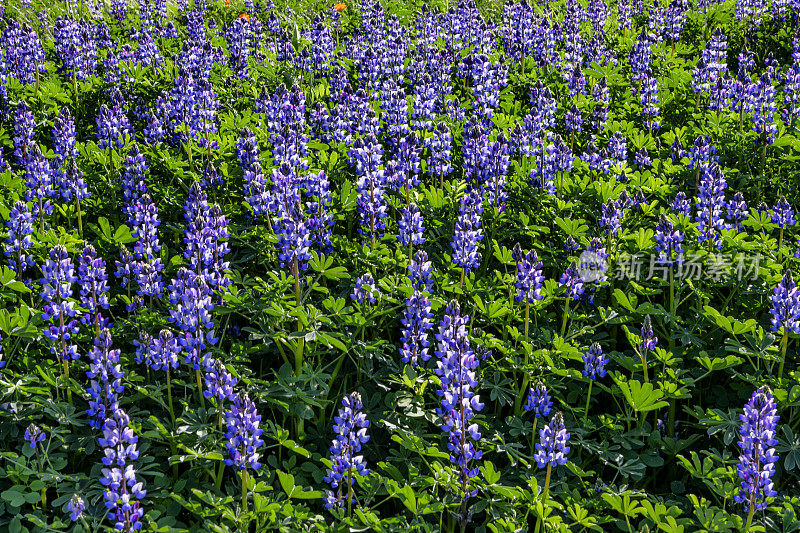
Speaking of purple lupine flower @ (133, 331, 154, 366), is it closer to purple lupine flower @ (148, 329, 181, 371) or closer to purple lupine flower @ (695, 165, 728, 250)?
purple lupine flower @ (148, 329, 181, 371)

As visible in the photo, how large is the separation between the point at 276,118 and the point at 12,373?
8.68ft

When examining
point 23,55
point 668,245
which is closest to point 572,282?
point 668,245

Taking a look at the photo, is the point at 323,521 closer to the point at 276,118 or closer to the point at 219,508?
the point at 219,508

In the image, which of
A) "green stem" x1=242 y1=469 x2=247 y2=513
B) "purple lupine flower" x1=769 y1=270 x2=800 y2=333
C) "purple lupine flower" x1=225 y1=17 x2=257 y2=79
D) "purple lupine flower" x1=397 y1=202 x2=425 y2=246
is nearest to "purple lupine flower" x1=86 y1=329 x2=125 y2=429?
"green stem" x1=242 y1=469 x2=247 y2=513

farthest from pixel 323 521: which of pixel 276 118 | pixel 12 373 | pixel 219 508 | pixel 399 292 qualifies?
pixel 276 118

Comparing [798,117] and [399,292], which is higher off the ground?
[798,117]

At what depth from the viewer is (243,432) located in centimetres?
268

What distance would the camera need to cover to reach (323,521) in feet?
9.34

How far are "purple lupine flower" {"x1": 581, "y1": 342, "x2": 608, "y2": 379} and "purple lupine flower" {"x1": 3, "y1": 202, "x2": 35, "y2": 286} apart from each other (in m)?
2.78

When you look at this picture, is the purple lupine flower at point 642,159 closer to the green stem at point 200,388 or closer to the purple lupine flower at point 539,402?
the purple lupine flower at point 539,402

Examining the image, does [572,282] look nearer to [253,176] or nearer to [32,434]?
[253,176]

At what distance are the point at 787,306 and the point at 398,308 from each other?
188cm

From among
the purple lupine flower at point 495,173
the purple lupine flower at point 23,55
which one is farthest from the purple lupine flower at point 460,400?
the purple lupine flower at point 23,55

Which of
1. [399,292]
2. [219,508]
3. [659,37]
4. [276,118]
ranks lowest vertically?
[219,508]
